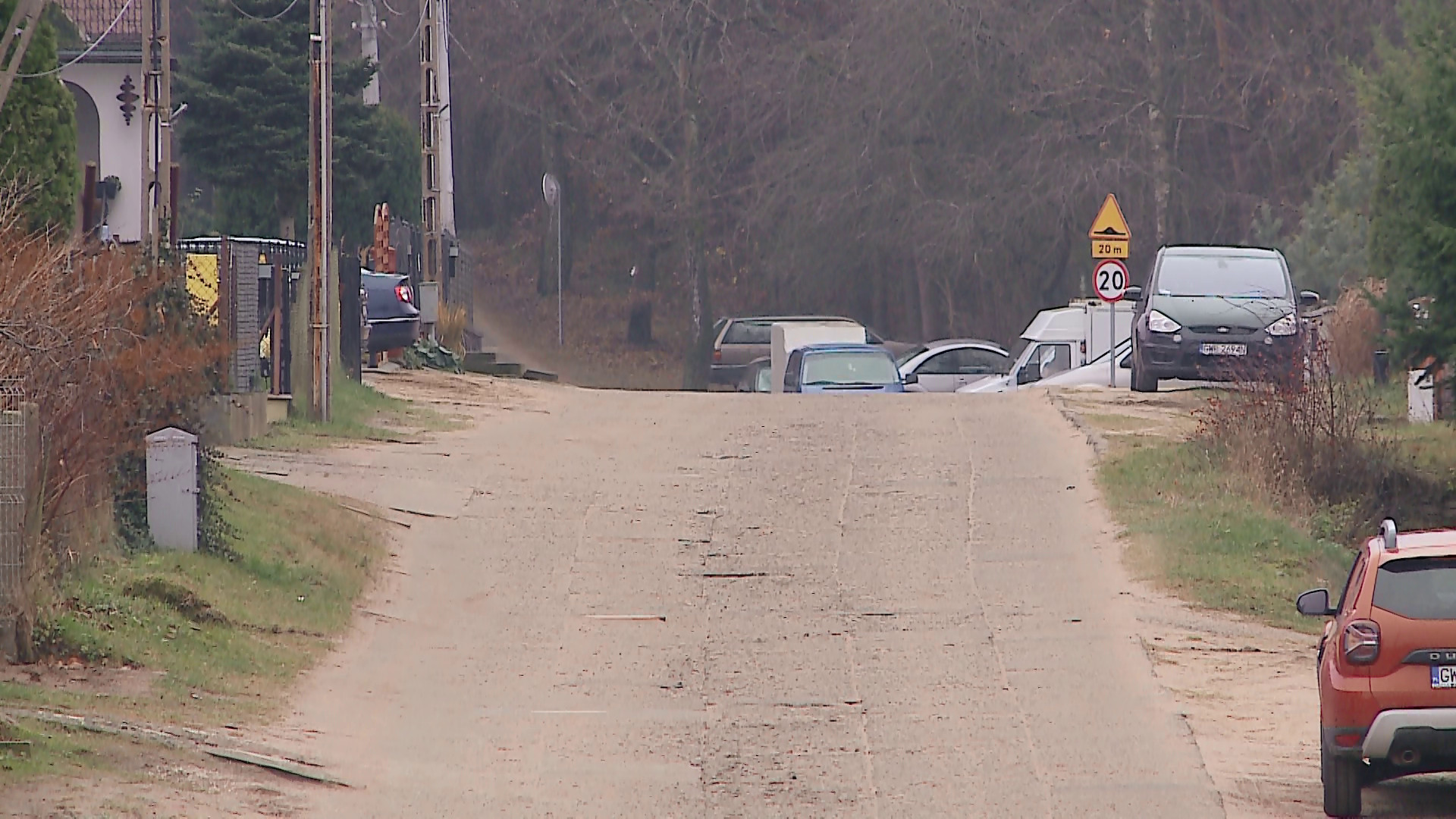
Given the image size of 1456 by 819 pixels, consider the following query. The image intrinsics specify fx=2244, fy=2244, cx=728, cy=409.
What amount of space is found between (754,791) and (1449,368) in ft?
46.4

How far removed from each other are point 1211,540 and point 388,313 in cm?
1423

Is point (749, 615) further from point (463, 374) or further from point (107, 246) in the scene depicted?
point (463, 374)

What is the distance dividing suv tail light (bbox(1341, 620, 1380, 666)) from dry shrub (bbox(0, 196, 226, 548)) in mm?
6316

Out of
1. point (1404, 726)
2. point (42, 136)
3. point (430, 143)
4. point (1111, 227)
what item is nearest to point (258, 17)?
point (430, 143)

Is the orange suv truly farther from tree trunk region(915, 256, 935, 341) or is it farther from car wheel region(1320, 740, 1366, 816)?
tree trunk region(915, 256, 935, 341)

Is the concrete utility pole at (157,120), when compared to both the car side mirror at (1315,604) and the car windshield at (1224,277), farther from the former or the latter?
the car side mirror at (1315,604)

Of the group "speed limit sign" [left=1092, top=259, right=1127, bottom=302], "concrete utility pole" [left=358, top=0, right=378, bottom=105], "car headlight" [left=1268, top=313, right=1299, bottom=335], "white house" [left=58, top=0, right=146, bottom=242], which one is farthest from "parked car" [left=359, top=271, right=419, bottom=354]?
"concrete utility pole" [left=358, top=0, right=378, bottom=105]

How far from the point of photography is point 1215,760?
1141 cm

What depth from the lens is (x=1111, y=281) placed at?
2858 centimetres

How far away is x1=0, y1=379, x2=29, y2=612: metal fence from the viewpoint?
1165 centimetres

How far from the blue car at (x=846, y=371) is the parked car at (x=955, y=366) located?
338 inches

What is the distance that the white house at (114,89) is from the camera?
117 ft

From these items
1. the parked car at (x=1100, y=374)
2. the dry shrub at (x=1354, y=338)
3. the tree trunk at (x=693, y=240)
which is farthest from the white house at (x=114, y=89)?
the tree trunk at (x=693, y=240)

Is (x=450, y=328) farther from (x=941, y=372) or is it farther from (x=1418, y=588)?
(x=1418, y=588)
